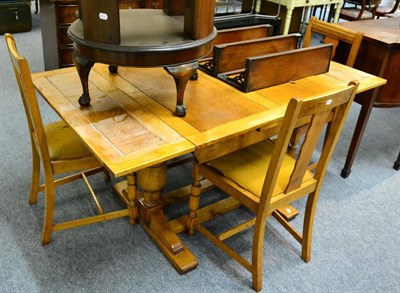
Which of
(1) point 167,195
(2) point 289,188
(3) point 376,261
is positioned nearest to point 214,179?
(2) point 289,188

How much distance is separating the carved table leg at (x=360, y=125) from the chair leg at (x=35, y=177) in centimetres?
177

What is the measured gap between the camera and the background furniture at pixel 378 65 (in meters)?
2.13

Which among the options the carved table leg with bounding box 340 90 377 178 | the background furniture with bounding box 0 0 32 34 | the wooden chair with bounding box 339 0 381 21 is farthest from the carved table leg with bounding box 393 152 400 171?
the background furniture with bounding box 0 0 32 34

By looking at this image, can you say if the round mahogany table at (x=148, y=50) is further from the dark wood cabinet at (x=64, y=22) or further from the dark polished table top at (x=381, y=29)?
the dark wood cabinet at (x=64, y=22)

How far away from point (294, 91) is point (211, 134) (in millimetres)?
553

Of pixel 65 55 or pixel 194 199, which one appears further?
pixel 65 55

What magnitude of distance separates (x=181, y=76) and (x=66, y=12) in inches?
80.1

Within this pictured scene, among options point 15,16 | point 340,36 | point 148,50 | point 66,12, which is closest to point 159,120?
point 148,50

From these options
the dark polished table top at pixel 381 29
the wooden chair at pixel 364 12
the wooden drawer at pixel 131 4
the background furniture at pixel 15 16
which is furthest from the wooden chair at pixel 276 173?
the background furniture at pixel 15 16

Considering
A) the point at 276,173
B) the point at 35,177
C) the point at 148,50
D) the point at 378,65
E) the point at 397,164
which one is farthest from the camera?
the point at 397,164

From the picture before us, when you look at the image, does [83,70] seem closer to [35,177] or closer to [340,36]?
[35,177]

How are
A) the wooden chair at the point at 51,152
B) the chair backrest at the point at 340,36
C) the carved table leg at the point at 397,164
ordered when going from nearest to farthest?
the wooden chair at the point at 51,152 → the chair backrest at the point at 340,36 → the carved table leg at the point at 397,164

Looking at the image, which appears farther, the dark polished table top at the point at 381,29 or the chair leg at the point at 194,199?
the dark polished table top at the point at 381,29

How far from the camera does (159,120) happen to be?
1.45 m
